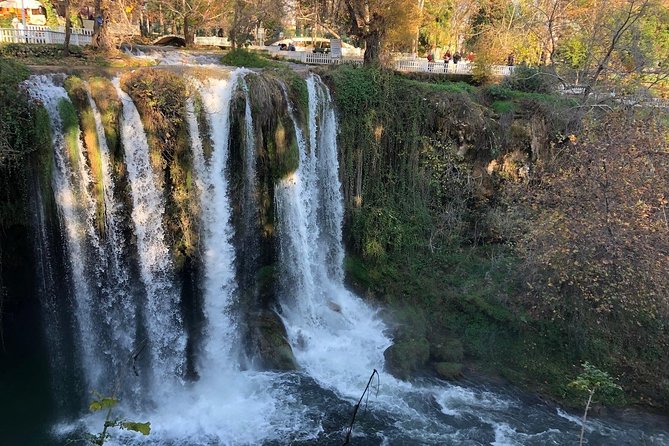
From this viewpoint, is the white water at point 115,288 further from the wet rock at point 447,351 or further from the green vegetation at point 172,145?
the wet rock at point 447,351

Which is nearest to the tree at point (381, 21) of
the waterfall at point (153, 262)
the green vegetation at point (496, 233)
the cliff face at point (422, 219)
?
the green vegetation at point (496, 233)

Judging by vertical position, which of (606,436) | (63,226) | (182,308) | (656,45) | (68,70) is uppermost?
(656,45)

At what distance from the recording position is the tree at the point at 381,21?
651 inches

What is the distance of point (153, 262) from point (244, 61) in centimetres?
896

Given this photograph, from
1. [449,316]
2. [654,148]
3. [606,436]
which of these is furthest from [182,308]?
Result: [654,148]

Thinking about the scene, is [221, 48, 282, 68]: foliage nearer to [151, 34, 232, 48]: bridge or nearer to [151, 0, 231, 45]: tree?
[151, 34, 232, 48]: bridge

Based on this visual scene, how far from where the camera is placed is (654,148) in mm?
11406

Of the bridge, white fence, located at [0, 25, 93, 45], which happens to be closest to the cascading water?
white fence, located at [0, 25, 93, 45]

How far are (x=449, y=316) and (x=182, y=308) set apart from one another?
6.81m

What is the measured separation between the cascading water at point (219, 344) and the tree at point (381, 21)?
17.7 feet

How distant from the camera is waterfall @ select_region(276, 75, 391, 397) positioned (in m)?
12.3

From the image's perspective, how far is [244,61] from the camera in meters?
17.2

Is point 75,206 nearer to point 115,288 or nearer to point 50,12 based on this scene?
point 115,288

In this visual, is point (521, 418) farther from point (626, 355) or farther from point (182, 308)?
point (182, 308)
